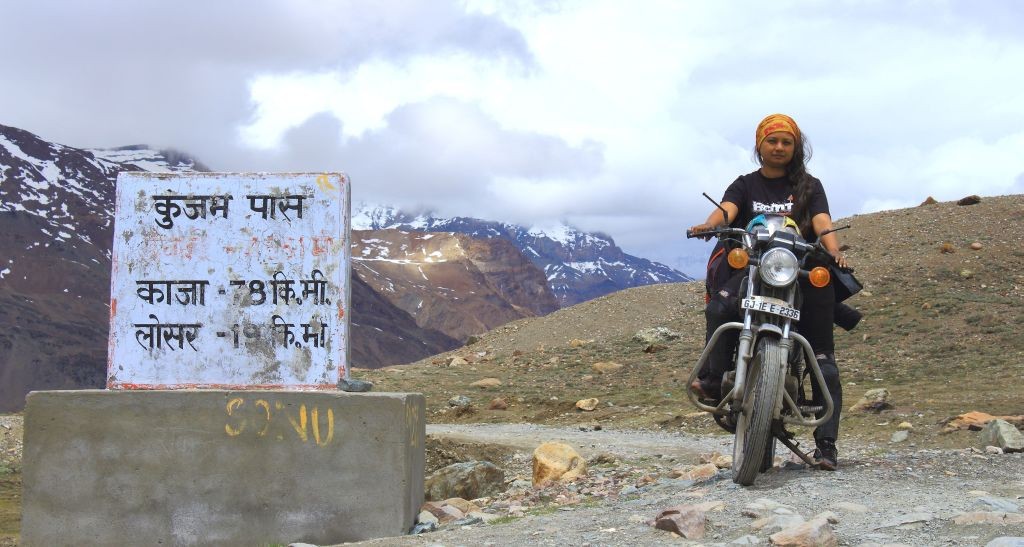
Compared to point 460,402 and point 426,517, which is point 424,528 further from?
point 460,402

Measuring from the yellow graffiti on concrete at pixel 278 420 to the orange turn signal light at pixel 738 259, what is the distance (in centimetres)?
228

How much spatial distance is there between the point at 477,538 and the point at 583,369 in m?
13.3

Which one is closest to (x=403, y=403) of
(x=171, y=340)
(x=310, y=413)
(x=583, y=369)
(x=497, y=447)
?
(x=310, y=413)

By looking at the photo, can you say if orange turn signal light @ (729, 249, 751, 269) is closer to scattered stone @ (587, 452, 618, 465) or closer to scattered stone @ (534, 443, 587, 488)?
scattered stone @ (534, 443, 587, 488)

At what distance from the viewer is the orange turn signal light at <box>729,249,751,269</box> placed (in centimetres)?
531

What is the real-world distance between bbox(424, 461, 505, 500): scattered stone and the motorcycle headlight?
3.55 meters

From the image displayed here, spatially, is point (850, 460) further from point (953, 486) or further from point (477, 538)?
point (477, 538)

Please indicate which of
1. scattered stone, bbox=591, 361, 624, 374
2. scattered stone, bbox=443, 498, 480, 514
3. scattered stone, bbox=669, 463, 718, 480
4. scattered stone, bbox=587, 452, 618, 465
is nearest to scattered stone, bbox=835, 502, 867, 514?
scattered stone, bbox=669, 463, 718, 480

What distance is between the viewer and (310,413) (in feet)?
19.5

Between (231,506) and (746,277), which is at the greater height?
(746,277)

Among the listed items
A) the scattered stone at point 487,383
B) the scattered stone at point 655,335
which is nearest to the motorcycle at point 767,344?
the scattered stone at point 487,383

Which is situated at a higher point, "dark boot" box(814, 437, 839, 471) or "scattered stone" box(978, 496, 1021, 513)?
"dark boot" box(814, 437, 839, 471)

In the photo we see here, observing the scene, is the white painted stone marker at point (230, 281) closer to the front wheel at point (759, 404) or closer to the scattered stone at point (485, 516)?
the scattered stone at point (485, 516)

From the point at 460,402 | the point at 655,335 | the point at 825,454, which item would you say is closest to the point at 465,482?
the point at 825,454
